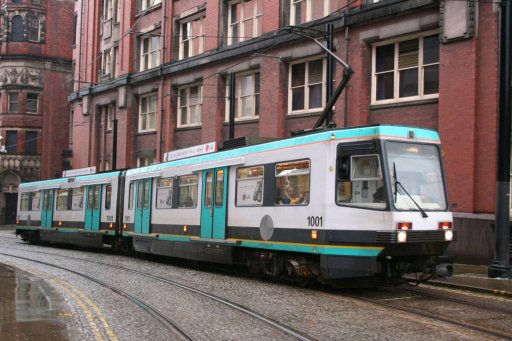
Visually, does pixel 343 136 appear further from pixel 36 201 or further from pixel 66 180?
pixel 36 201

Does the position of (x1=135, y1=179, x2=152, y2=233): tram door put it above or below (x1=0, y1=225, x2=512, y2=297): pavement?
above

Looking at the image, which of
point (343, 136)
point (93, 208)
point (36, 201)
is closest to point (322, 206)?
point (343, 136)

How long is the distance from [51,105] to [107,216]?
34.9m

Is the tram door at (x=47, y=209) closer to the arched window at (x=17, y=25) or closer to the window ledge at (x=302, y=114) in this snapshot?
the window ledge at (x=302, y=114)

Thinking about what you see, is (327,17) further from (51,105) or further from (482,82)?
(51,105)

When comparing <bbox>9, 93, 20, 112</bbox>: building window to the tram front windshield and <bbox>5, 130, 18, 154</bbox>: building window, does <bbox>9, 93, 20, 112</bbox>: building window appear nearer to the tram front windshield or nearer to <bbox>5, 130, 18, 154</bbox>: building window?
<bbox>5, 130, 18, 154</bbox>: building window

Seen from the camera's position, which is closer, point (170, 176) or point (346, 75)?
point (346, 75)

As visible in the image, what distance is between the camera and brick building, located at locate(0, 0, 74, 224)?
172 ft

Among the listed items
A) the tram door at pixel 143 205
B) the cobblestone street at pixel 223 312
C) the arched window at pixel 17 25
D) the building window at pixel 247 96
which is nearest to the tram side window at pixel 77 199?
the tram door at pixel 143 205

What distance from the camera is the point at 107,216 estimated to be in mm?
22516

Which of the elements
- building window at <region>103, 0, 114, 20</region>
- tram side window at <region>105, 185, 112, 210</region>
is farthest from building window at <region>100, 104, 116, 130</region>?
tram side window at <region>105, 185, 112, 210</region>

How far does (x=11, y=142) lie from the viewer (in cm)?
5256

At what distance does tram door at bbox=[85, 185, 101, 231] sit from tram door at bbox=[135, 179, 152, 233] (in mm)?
3895

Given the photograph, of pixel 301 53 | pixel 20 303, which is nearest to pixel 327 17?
pixel 301 53
